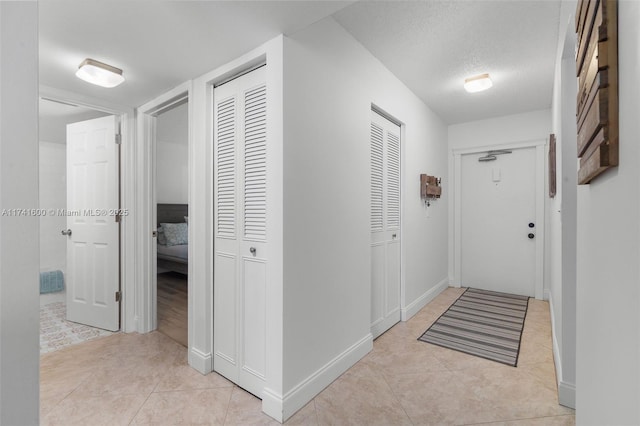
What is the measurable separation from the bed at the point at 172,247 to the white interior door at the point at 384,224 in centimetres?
276

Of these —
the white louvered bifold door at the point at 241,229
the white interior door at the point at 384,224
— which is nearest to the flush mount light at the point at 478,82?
the white interior door at the point at 384,224

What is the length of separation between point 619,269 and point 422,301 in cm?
318

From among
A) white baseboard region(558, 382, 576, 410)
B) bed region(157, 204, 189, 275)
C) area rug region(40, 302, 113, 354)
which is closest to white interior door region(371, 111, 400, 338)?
white baseboard region(558, 382, 576, 410)

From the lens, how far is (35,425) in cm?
43

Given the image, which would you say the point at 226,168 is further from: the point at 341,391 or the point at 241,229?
Answer: the point at 341,391

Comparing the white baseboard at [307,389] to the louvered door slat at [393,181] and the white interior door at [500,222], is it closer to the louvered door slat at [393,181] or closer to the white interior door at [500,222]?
the louvered door slat at [393,181]

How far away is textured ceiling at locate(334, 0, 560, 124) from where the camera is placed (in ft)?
6.71

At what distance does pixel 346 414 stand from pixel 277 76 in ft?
6.46

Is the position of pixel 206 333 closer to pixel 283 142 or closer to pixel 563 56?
pixel 283 142

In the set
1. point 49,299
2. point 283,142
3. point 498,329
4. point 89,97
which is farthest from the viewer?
point 49,299

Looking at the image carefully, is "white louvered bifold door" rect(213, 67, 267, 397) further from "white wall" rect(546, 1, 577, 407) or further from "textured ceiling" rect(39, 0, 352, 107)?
"white wall" rect(546, 1, 577, 407)

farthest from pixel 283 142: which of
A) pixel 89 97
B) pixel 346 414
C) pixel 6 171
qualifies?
pixel 89 97

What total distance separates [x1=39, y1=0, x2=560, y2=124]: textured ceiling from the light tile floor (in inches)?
85.8

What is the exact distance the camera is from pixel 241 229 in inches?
82.8
